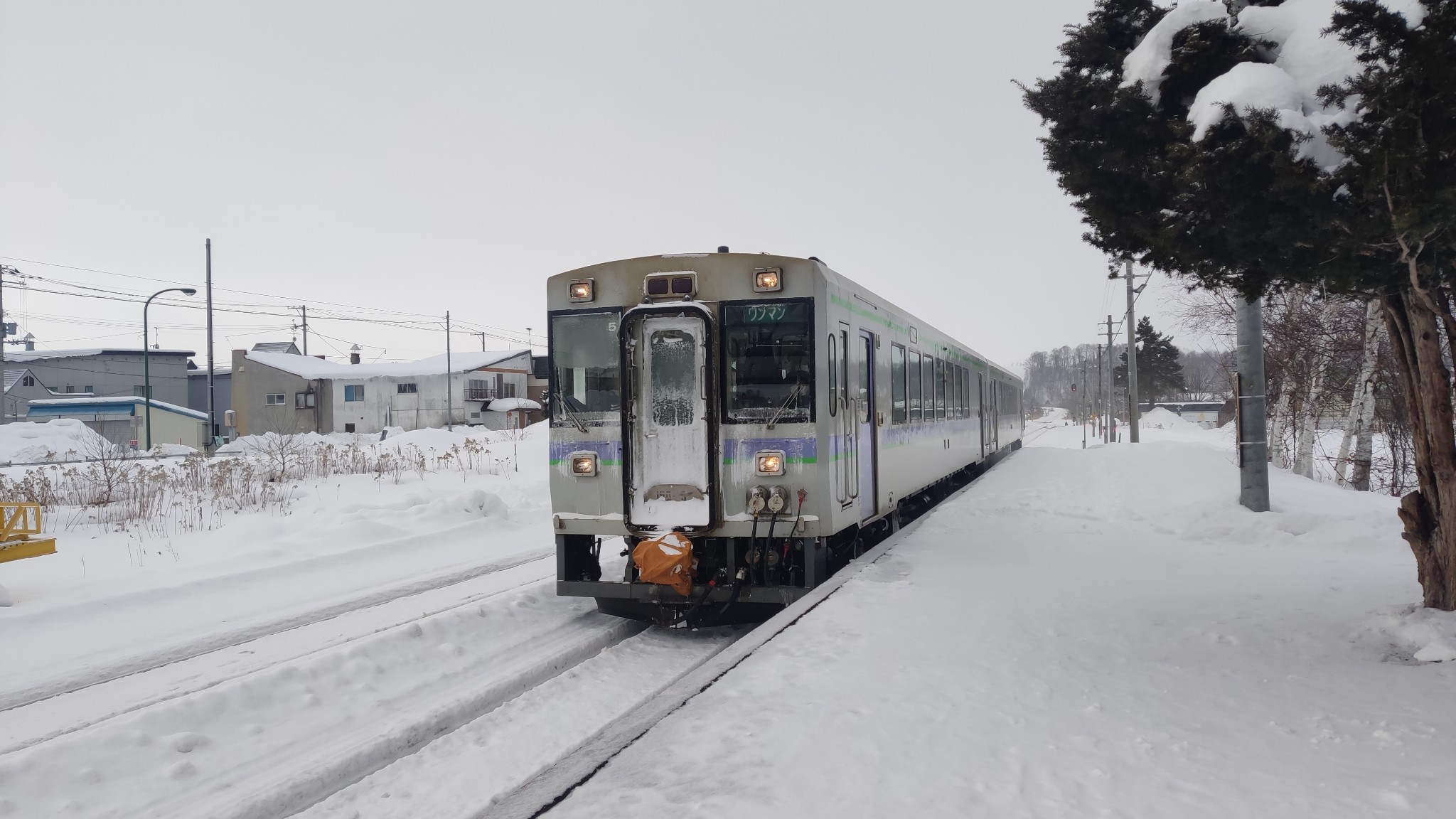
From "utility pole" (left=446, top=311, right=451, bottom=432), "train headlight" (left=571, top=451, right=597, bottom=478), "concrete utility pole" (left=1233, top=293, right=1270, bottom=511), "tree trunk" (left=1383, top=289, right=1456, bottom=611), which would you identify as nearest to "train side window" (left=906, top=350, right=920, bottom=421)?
"concrete utility pole" (left=1233, top=293, right=1270, bottom=511)

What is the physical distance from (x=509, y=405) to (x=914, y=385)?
53533 mm

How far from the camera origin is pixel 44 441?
3403 cm

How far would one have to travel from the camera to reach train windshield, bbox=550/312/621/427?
773 centimetres

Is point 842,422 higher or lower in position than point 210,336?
lower

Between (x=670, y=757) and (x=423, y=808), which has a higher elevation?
(x=670, y=757)

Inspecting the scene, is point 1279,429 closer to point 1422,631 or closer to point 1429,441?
point 1429,441

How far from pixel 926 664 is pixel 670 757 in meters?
1.92

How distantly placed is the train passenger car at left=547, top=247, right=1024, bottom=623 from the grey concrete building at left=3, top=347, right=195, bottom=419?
7650cm

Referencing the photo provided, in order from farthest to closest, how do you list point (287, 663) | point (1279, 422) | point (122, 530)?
point (1279, 422) < point (122, 530) < point (287, 663)

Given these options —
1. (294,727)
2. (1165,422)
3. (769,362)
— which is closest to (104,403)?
(294,727)

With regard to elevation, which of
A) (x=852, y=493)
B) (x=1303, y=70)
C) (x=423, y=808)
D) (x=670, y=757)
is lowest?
(x=423, y=808)

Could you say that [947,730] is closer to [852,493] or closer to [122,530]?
[852,493]

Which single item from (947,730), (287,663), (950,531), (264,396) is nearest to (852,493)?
(950,531)

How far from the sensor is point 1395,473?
1709 cm
